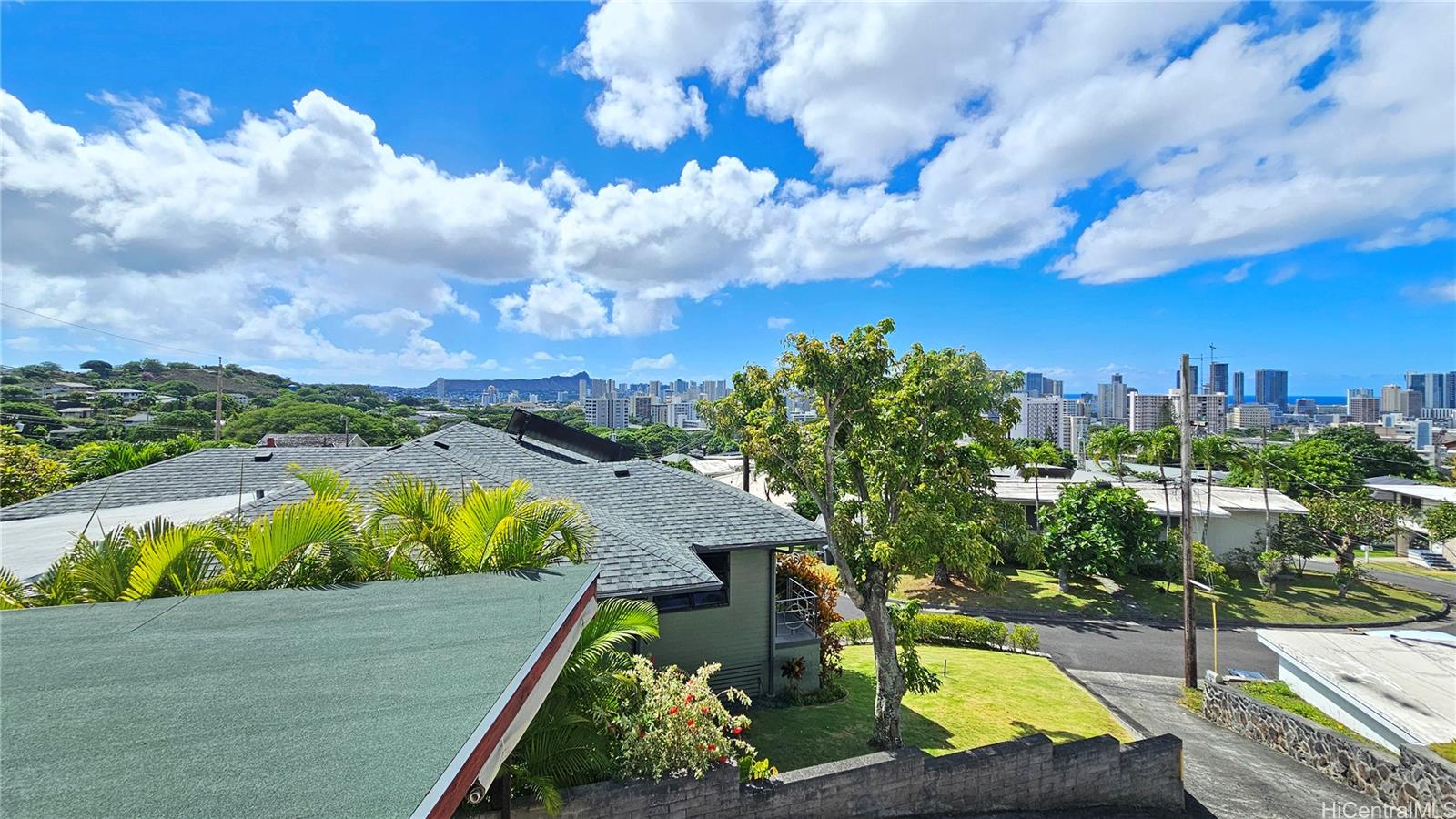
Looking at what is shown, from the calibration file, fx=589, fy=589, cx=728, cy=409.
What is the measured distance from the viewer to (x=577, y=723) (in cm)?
620

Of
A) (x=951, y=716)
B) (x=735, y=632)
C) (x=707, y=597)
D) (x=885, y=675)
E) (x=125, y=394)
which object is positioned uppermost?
(x=125, y=394)

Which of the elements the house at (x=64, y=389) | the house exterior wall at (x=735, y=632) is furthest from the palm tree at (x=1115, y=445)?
the house at (x=64, y=389)

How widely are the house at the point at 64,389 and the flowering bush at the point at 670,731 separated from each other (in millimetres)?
103950

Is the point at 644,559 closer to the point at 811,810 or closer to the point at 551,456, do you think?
the point at 811,810

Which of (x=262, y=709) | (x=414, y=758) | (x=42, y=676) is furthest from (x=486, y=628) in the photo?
(x=42, y=676)

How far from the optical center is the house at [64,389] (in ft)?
243

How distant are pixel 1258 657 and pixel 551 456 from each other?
73.4 feet

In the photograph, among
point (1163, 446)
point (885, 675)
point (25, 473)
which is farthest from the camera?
point (1163, 446)

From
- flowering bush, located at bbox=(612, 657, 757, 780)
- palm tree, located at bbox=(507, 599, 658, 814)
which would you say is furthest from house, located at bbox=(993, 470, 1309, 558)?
palm tree, located at bbox=(507, 599, 658, 814)

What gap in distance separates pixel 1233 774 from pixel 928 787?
675cm

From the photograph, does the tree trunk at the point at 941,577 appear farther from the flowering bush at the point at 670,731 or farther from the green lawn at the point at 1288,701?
the flowering bush at the point at 670,731

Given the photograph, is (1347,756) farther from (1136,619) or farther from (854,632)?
(1136,619)

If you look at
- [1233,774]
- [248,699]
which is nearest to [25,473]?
[248,699]

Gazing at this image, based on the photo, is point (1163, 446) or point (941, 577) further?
point (1163, 446)
